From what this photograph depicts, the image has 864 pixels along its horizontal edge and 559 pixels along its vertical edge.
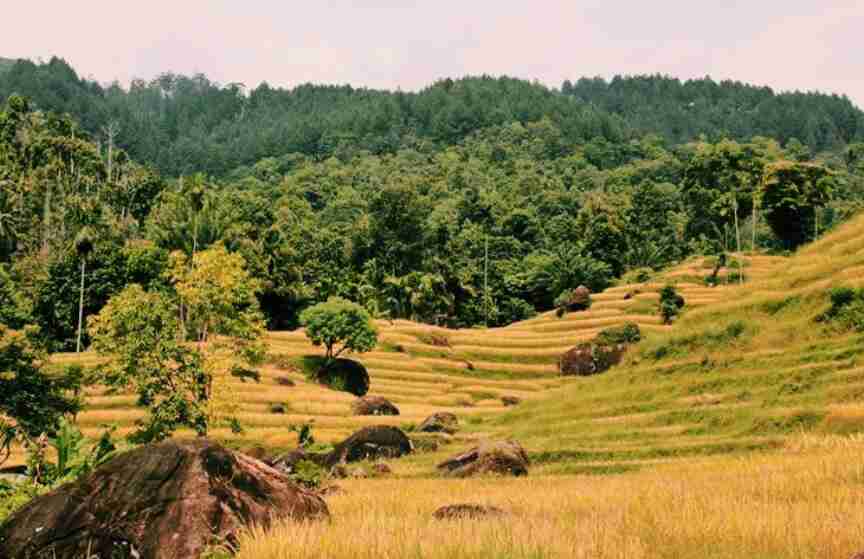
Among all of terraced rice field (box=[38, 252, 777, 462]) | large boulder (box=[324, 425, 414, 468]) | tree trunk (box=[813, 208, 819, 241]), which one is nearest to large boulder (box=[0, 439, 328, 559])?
large boulder (box=[324, 425, 414, 468])

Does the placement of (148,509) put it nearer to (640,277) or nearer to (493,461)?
(493,461)

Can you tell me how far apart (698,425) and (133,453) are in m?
24.4

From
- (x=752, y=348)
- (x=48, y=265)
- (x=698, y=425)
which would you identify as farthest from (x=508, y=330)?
(x=698, y=425)

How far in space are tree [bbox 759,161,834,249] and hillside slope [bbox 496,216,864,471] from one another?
173 feet

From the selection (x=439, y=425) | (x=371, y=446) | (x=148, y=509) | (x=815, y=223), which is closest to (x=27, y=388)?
(x=371, y=446)

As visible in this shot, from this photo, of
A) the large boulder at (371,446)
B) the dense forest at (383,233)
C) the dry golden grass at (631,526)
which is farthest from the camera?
the dense forest at (383,233)

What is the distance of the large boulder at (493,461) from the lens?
25.9m

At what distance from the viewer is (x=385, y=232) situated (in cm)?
12825

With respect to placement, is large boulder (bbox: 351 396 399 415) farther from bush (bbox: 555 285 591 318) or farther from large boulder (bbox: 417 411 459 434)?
bush (bbox: 555 285 591 318)

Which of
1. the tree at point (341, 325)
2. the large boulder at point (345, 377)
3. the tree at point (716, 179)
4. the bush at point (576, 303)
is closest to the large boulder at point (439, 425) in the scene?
the large boulder at point (345, 377)

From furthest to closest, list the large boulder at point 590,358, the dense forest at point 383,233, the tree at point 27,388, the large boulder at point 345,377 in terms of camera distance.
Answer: the dense forest at point 383,233 → the large boulder at point 590,358 → the large boulder at point 345,377 → the tree at point 27,388

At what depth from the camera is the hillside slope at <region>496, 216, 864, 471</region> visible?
91.5 feet

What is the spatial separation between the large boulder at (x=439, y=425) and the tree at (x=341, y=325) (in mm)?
22441

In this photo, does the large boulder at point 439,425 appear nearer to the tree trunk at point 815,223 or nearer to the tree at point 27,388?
the tree at point 27,388
